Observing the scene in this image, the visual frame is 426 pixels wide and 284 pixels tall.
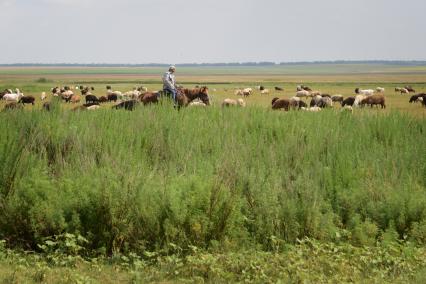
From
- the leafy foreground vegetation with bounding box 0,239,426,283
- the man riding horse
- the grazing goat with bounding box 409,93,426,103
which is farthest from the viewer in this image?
the grazing goat with bounding box 409,93,426,103

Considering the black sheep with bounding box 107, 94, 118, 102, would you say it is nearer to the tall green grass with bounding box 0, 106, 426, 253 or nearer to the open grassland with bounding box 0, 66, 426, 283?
the tall green grass with bounding box 0, 106, 426, 253

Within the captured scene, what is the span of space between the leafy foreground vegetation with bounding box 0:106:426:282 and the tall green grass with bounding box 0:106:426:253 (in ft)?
0.07

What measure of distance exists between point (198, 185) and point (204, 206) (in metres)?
0.29

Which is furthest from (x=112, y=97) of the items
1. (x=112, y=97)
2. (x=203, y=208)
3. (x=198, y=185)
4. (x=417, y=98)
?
(x=203, y=208)

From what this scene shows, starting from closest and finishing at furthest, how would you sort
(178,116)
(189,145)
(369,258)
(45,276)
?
(45,276) → (369,258) → (189,145) → (178,116)

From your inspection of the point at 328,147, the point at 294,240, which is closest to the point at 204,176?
the point at 294,240

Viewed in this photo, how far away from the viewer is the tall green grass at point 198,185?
6934mm

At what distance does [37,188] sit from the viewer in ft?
24.2

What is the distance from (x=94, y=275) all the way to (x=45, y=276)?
0.51 meters

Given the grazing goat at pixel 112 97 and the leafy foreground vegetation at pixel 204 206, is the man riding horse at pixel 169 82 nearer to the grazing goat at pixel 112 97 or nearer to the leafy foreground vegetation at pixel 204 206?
the leafy foreground vegetation at pixel 204 206

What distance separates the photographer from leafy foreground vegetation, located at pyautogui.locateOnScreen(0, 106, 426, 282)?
6148mm

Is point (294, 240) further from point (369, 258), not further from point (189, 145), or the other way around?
point (189, 145)

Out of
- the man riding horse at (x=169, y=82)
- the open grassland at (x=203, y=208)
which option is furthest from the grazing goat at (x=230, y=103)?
the open grassland at (x=203, y=208)

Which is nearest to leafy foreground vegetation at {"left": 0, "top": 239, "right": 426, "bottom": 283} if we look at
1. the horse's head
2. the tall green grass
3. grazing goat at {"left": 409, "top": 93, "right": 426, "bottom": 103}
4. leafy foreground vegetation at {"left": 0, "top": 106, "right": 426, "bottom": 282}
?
leafy foreground vegetation at {"left": 0, "top": 106, "right": 426, "bottom": 282}
